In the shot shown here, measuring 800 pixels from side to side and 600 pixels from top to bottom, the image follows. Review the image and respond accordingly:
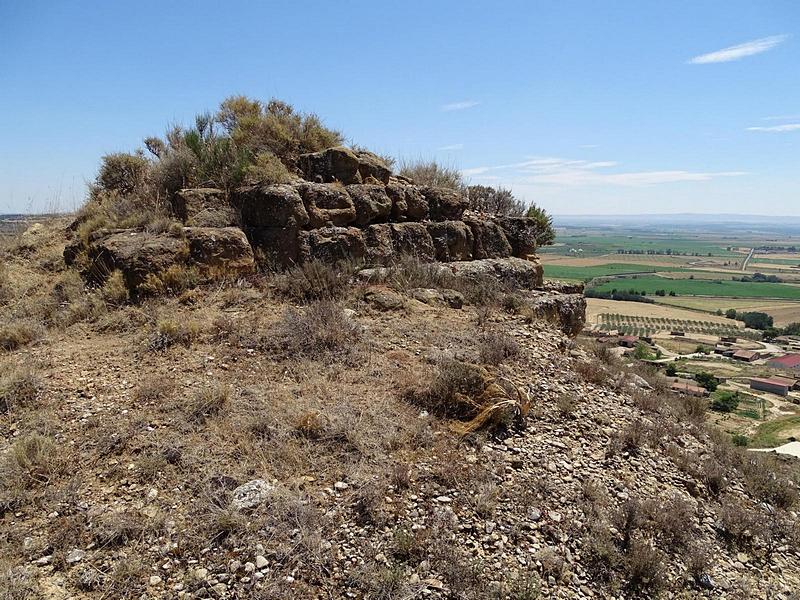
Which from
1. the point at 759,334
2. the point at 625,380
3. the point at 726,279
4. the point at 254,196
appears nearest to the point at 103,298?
the point at 254,196

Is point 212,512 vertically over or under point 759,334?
Result: over

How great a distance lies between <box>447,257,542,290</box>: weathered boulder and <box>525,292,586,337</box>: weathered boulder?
26.9 inches

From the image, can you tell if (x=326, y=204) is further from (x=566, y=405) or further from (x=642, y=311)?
(x=642, y=311)

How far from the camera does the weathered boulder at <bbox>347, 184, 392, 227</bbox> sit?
8.44 metres

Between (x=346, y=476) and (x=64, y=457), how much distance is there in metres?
2.49

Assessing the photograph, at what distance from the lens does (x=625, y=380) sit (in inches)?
259

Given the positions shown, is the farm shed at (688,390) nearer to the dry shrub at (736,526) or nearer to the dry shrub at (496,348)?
the dry shrub at (736,526)

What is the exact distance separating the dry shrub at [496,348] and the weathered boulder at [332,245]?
9.77 ft

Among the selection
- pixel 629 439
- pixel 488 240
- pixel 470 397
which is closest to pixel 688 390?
pixel 488 240

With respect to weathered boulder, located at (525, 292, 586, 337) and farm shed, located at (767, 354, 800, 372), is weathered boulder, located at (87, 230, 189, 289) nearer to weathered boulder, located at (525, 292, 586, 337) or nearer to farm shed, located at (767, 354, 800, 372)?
weathered boulder, located at (525, 292, 586, 337)

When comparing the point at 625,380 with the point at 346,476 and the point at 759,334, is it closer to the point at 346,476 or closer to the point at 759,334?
the point at 346,476

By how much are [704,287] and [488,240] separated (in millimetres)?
82179

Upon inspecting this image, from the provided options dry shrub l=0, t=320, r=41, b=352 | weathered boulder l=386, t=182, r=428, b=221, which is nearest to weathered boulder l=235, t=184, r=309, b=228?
weathered boulder l=386, t=182, r=428, b=221

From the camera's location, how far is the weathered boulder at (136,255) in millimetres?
6699
